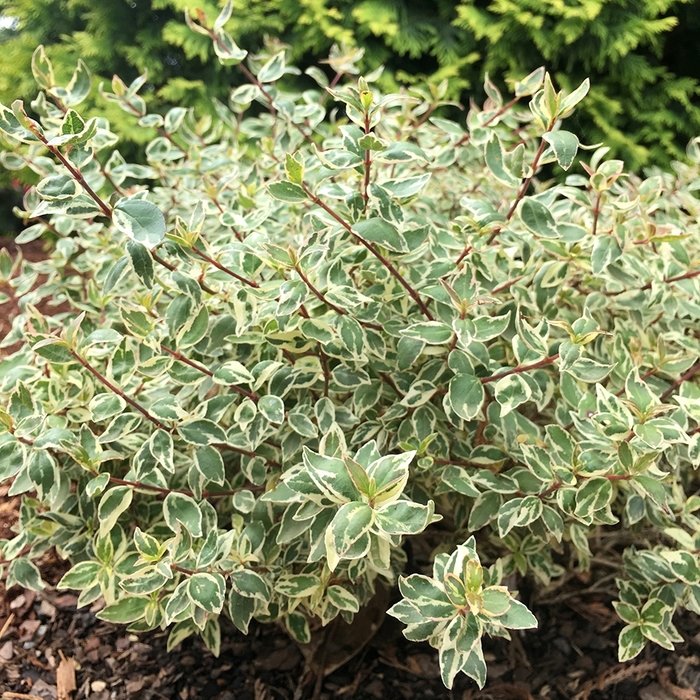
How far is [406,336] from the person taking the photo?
4.35 feet

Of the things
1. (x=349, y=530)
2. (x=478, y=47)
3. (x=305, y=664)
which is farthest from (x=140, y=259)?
(x=478, y=47)

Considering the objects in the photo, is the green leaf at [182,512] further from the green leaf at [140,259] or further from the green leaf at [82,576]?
the green leaf at [140,259]

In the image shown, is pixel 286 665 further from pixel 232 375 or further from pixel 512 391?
pixel 512 391

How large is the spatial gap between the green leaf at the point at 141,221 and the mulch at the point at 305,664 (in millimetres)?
1292

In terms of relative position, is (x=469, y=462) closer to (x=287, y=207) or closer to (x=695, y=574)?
(x=695, y=574)

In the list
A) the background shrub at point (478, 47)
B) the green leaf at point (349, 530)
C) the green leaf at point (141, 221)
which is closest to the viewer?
the green leaf at point (349, 530)

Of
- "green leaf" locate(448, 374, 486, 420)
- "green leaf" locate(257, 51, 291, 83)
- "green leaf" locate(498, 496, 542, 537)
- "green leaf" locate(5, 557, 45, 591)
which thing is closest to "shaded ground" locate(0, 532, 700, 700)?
"green leaf" locate(5, 557, 45, 591)

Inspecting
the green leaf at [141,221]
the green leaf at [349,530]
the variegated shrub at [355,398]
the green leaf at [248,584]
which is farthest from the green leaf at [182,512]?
the green leaf at [141,221]

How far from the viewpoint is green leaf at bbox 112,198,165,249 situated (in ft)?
3.49

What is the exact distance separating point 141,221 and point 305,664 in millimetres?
1374

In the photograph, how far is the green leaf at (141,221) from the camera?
106 centimetres

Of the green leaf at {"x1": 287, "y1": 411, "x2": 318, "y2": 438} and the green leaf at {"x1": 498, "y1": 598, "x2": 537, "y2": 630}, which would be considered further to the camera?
the green leaf at {"x1": 287, "y1": 411, "x2": 318, "y2": 438}

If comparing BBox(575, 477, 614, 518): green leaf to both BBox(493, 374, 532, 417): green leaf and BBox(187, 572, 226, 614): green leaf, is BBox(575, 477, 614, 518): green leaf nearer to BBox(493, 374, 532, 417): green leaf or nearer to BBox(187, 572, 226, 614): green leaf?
BBox(493, 374, 532, 417): green leaf

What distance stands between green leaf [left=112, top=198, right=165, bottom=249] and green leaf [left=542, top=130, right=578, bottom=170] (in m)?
0.74
